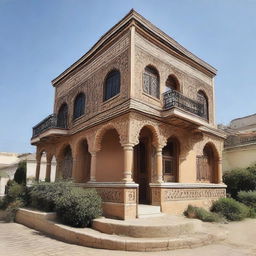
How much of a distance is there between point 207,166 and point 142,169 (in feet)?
13.6

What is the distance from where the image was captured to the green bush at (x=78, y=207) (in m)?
8.10

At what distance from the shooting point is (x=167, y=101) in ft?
35.8

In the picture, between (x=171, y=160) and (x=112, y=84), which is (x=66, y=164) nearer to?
(x=112, y=84)

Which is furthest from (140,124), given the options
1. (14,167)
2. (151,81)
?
(14,167)

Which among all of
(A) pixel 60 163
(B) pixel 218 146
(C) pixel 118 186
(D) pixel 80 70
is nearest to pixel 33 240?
(C) pixel 118 186

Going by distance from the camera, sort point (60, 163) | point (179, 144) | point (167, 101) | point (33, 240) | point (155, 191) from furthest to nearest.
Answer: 1. point (60, 163)
2. point (179, 144)
3. point (167, 101)
4. point (155, 191)
5. point (33, 240)

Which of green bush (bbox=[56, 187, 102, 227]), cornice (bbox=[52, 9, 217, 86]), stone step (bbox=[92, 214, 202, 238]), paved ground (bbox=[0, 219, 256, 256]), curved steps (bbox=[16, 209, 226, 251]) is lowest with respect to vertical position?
paved ground (bbox=[0, 219, 256, 256])

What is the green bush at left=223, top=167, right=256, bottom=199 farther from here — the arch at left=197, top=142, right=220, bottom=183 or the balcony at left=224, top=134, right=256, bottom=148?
the arch at left=197, top=142, right=220, bottom=183

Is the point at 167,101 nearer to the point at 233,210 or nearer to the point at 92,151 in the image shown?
the point at 92,151

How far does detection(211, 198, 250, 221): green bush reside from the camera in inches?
428

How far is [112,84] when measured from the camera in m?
→ 11.3

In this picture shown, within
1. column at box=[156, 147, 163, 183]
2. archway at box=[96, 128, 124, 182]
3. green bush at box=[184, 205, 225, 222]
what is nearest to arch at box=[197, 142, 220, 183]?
green bush at box=[184, 205, 225, 222]

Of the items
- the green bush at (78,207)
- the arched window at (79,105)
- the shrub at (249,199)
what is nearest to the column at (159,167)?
the green bush at (78,207)

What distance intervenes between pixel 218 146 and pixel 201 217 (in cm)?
527
